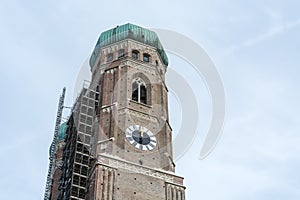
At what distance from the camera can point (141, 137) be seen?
1925 inches

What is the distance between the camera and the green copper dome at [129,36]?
5819cm

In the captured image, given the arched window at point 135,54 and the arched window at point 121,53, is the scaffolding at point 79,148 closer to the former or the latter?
the arched window at point 121,53

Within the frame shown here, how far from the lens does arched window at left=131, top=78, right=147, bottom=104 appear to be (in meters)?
52.9

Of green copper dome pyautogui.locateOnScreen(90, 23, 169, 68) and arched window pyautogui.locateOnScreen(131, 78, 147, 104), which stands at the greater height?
green copper dome pyautogui.locateOnScreen(90, 23, 169, 68)

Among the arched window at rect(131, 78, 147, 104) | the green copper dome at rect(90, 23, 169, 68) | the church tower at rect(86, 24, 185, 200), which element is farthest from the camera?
the green copper dome at rect(90, 23, 169, 68)

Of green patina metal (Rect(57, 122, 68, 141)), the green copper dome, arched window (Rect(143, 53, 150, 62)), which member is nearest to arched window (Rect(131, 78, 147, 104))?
arched window (Rect(143, 53, 150, 62))

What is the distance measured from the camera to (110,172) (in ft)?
146

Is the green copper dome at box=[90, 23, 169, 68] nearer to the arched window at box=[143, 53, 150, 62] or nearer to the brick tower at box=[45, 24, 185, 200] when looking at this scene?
the brick tower at box=[45, 24, 185, 200]

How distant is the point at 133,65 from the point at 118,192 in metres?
14.9

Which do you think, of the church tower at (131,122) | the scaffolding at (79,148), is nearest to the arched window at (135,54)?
the church tower at (131,122)

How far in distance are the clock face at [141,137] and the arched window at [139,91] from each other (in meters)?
3.66

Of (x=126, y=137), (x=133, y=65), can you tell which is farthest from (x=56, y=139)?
(x=126, y=137)

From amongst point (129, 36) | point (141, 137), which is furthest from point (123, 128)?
point (129, 36)

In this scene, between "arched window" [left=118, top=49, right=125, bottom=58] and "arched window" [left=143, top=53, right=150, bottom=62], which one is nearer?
"arched window" [left=118, top=49, right=125, bottom=58]
